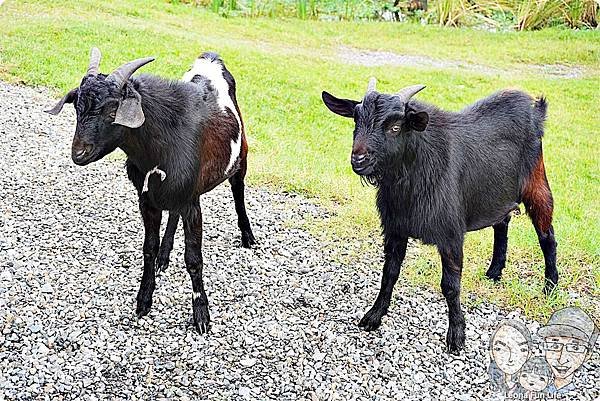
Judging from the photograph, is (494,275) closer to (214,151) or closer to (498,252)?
(498,252)

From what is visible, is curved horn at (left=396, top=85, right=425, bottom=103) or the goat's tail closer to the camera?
curved horn at (left=396, top=85, right=425, bottom=103)

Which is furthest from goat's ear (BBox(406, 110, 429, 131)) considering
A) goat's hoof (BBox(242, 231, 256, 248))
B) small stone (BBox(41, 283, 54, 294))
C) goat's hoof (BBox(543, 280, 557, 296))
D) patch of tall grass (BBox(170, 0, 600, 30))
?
patch of tall grass (BBox(170, 0, 600, 30))

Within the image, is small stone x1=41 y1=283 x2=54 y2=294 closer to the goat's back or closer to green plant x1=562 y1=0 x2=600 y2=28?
the goat's back

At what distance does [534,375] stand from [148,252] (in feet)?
8.18

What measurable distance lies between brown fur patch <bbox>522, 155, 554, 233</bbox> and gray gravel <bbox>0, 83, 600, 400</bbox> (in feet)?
2.32

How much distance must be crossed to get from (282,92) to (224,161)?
6098mm

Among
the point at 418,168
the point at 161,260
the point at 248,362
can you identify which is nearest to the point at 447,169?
the point at 418,168

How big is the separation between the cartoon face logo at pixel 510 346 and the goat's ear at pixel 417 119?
4.82 feet

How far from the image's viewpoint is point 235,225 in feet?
20.6

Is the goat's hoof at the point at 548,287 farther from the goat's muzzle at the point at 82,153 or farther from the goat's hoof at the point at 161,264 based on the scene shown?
the goat's muzzle at the point at 82,153

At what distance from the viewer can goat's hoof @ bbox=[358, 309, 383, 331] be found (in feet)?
15.8

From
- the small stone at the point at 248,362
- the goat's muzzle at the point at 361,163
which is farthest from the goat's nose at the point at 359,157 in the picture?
the small stone at the point at 248,362

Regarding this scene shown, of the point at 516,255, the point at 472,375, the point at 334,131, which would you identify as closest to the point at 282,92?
the point at 334,131

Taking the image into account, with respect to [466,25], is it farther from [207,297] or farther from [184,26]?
[207,297]
